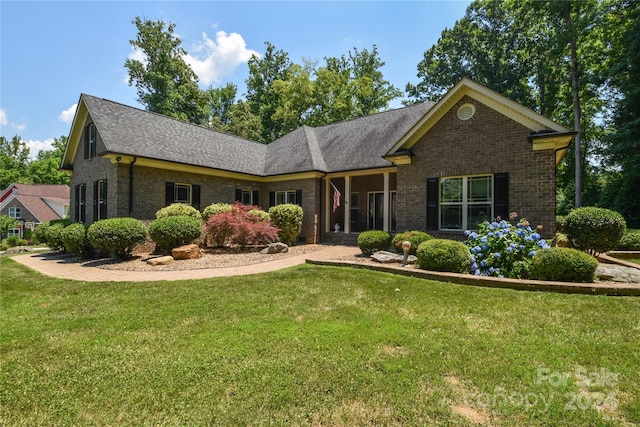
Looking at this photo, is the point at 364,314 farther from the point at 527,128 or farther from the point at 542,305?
the point at 527,128

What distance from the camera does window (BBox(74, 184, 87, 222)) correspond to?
574 inches

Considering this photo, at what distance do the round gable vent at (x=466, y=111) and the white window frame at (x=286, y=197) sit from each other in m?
8.50

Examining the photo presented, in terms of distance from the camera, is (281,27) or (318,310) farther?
(281,27)

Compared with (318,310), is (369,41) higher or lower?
higher

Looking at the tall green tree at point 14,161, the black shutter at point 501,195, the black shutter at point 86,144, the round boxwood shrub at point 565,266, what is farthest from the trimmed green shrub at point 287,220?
the tall green tree at point 14,161

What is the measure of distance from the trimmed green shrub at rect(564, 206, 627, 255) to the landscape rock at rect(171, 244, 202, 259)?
462 inches

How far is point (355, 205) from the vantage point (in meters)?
17.1

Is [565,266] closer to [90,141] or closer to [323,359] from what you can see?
[323,359]

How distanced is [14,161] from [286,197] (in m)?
60.6

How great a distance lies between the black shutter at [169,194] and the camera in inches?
507

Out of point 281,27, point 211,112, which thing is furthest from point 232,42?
point 211,112

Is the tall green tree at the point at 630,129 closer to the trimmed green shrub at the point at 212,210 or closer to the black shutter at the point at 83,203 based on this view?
the trimmed green shrub at the point at 212,210

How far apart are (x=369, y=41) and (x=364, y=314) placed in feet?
108

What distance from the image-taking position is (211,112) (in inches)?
1502
